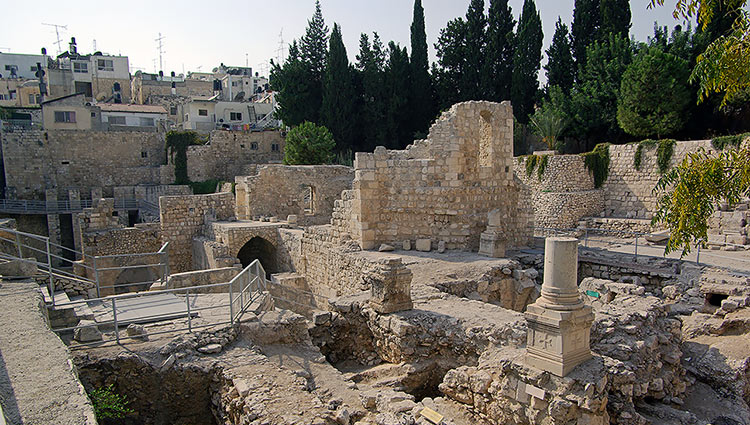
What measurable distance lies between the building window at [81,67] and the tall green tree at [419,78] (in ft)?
117

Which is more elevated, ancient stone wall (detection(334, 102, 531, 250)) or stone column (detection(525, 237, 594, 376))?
ancient stone wall (detection(334, 102, 531, 250))

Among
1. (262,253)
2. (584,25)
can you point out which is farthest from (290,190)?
(584,25)

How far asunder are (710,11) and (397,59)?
29825mm

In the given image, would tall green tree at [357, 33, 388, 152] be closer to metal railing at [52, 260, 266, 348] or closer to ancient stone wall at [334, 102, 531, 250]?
ancient stone wall at [334, 102, 531, 250]

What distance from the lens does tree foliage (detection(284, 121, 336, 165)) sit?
30.9 m

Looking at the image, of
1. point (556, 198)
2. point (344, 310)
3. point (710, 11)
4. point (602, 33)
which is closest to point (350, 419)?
point (344, 310)

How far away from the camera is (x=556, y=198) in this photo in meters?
23.1

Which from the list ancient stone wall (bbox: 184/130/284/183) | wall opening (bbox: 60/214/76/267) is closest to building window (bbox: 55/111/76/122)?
wall opening (bbox: 60/214/76/267)

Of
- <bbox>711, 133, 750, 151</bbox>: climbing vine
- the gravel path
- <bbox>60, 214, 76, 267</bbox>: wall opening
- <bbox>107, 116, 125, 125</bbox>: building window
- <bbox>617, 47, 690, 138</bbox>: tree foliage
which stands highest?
<bbox>107, 116, 125, 125</bbox>: building window

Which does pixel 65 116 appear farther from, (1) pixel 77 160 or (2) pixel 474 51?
(2) pixel 474 51

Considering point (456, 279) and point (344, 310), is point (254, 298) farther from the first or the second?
point (456, 279)

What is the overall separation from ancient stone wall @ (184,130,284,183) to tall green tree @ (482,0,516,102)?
17.3 meters

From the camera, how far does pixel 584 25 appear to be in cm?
3058

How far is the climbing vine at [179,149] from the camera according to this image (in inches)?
1442
